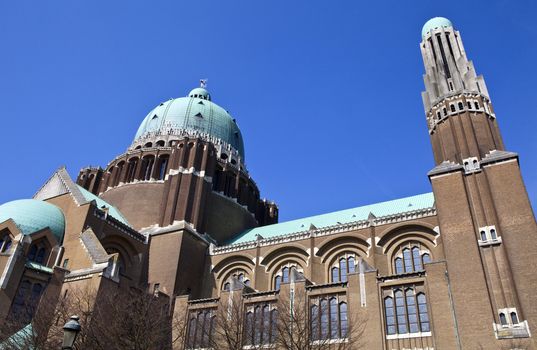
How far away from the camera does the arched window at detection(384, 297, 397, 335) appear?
89.2ft

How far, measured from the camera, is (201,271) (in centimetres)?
4241

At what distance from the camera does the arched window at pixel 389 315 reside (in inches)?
1070

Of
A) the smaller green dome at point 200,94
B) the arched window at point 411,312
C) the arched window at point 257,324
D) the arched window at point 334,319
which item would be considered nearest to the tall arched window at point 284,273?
the arched window at point 257,324

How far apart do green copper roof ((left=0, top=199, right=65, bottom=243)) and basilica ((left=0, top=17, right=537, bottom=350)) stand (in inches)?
5.0

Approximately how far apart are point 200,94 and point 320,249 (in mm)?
34708

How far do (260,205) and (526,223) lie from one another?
34.6m

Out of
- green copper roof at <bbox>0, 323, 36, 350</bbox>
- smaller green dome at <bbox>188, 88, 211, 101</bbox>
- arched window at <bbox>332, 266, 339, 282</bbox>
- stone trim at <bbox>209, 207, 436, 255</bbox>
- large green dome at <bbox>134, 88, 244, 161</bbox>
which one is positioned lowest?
green copper roof at <bbox>0, 323, 36, 350</bbox>

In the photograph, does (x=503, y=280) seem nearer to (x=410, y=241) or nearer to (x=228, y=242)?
(x=410, y=241)

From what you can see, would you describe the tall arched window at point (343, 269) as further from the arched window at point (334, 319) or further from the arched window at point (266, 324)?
the arched window at point (266, 324)

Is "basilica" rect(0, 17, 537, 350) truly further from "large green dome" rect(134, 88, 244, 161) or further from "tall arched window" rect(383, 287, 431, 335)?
"large green dome" rect(134, 88, 244, 161)

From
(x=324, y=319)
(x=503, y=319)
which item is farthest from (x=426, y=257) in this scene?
(x=324, y=319)

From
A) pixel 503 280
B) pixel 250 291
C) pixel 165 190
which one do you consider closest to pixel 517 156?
pixel 503 280

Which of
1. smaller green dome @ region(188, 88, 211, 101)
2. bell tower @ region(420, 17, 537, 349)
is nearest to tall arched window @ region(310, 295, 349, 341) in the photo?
bell tower @ region(420, 17, 537, 349)

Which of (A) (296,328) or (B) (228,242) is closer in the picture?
(A) (296,328)
